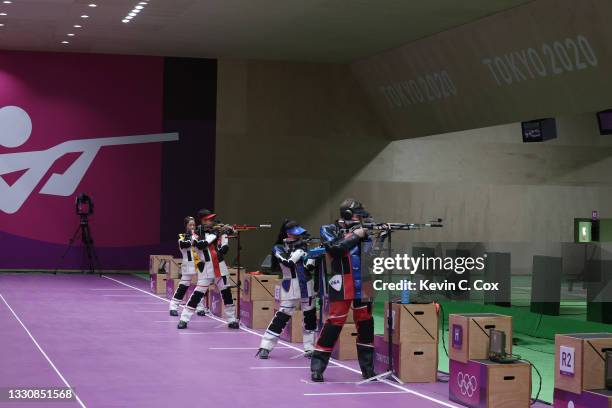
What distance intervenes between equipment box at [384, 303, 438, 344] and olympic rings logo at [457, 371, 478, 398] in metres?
1.20

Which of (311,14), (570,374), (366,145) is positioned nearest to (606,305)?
(570,374)

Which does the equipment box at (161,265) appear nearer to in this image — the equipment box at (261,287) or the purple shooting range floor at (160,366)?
the purple shooting range floor at (160,366)

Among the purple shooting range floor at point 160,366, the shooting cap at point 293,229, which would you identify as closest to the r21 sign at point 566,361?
the purple shooting range floor at point 160,366

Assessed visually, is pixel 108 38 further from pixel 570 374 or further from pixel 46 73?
pixel 570 374

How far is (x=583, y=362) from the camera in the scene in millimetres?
7285

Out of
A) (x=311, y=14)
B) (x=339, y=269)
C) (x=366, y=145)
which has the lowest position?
(x=339, y=269)

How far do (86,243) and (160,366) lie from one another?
14.0 meters

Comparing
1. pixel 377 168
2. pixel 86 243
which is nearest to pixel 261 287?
pixel 86 243

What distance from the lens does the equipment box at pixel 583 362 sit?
7301mm

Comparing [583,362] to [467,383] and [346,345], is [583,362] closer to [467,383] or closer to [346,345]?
[467,383]

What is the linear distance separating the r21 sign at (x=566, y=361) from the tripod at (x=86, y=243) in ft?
57.6

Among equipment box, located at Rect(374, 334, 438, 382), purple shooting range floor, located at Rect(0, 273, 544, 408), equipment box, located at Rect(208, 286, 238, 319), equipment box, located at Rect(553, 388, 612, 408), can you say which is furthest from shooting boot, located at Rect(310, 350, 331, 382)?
equipment box, located at Rect(208, 286, 238, 319)

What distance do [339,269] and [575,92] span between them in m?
8.57

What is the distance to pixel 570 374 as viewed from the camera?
7.44m
